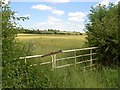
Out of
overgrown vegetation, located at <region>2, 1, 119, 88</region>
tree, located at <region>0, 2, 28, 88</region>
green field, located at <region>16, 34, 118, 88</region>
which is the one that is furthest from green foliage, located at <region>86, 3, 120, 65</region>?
tree, located at <region>0, 2, 28, 88</region>

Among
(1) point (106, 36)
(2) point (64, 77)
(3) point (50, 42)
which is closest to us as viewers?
(2) point (64, 77)

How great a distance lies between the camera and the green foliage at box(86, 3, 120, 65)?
15.2m

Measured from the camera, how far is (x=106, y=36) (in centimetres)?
1534

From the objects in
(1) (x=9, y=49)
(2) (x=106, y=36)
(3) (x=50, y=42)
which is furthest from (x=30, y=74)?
(3) (x=50, y=42)

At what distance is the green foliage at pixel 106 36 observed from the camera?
15.2 meters

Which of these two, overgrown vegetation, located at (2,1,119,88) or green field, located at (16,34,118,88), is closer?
overgrown vegetation, located at (2,1,119,88)

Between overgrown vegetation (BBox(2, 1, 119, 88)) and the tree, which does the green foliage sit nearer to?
overgrown vegetation (BBox(2, 1, 119, 88))

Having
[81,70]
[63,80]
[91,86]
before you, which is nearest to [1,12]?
[63,80]

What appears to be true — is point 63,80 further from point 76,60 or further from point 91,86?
point 76,60

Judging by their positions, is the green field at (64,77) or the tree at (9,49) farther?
the green field at (64,77)

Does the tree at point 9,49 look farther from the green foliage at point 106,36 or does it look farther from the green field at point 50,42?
the green foliage at point 106,36

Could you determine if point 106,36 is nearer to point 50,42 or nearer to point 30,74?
point 50,42

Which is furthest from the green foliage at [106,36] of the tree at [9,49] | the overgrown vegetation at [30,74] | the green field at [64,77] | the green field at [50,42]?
the tree at [9,49]

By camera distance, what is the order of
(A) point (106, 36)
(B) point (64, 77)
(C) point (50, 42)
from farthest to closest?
(C) point (50, 42), (A) point (106, 36), (B) point (64, 77)
